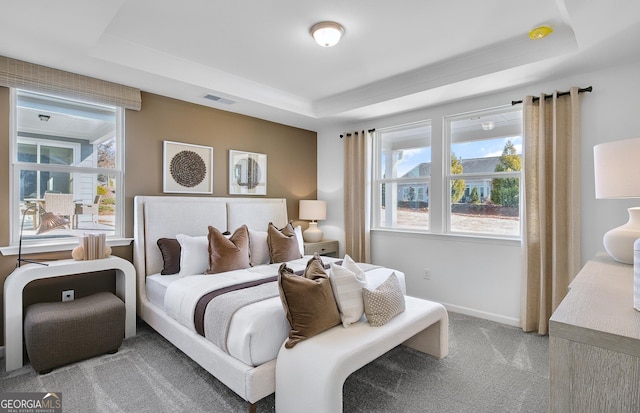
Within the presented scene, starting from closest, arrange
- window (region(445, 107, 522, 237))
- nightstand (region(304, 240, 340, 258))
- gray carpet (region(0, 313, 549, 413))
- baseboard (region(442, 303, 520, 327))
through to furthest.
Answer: gray carpet (region(0, 313, 549, 413))
baseboard (region(442, 303, 520, 327))
window (region(445, 107, 522, 237))
nightstand (region(304, 240, 340, 258))

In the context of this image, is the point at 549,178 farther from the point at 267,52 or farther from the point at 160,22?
the point at 160,22

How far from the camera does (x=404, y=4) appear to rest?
2201mm

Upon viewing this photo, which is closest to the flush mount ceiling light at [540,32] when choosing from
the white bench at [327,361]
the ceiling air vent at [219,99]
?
the white bench at [327,361]

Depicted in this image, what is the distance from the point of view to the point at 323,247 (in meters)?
4.67

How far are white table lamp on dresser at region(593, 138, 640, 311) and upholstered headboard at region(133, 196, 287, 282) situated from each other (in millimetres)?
3403

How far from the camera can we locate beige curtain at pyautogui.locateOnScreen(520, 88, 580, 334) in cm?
291

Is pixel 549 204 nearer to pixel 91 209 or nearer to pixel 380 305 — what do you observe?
pixel 380 305

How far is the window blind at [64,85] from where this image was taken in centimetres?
263

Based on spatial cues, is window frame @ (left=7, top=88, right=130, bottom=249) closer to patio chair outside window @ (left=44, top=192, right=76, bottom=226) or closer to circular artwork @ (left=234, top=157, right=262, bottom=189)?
patio chair outside window @ (left=44, top=192, right=76, bottom=226)

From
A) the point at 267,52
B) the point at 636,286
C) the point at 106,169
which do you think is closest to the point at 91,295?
the point at 106,169

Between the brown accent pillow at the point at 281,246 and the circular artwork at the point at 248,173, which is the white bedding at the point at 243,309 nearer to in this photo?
the brown accent pillow at the point at 281,246

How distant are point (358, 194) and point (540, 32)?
2.68 metres

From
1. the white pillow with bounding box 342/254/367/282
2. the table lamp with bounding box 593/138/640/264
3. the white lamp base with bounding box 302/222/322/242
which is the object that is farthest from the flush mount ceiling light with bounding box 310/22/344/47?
the white lamp base with bounding box 302/222/322/242

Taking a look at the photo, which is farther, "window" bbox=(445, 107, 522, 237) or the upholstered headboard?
"window" bbox=(445, 107, 522, 237)
